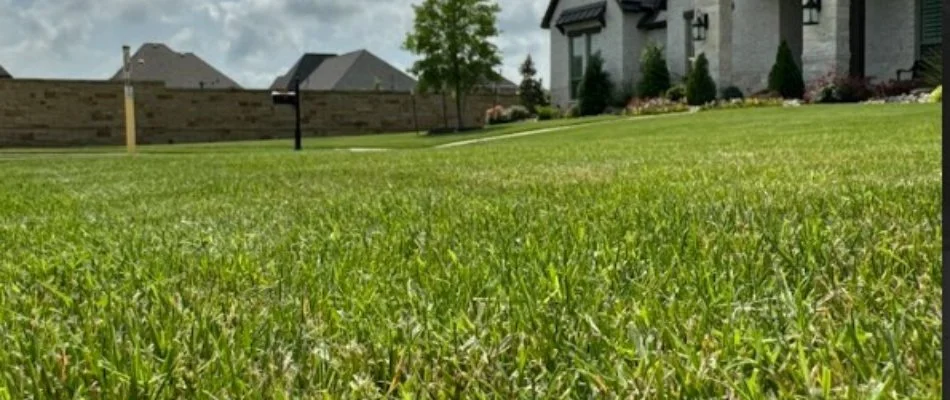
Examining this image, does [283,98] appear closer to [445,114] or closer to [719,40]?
[719,40]

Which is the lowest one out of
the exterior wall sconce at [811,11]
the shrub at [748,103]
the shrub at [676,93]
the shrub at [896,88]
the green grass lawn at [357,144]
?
the green grass lawn at [357,144]

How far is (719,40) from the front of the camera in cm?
→ 2838

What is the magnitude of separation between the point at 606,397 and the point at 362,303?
2.98 ft

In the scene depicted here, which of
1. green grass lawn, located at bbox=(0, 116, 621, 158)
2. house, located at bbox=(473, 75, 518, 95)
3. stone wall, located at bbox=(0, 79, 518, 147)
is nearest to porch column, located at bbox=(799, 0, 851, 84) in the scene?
green grass lawn, located at bbox=(0, 116, 621, 158)

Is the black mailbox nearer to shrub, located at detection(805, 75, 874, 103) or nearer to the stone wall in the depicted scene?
shrub, located at detection(805, 75, 874, 103)

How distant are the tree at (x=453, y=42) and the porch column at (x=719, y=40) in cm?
950

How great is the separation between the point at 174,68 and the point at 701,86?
166 feet

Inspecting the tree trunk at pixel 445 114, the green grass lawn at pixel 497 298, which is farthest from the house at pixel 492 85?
the green grass lawn at pixel 497 298

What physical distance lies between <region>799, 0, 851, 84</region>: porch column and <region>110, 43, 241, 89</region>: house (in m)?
50.3

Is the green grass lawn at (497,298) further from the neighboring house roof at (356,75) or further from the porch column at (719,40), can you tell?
the neighboring house roof at (356,75)

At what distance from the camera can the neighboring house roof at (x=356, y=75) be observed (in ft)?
218

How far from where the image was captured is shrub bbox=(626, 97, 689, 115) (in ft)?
91.3

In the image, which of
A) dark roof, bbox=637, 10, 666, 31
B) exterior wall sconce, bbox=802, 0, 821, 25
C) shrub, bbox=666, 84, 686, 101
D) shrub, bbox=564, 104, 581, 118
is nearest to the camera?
exterior wall sconce, bbox=802, 0, 821, 25

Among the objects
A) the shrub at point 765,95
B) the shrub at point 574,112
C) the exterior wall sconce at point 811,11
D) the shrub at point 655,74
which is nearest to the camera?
the exterior wall sconce at point 811,11
